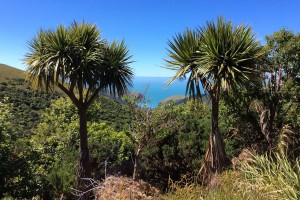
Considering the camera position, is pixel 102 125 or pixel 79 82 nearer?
pixel 79 82

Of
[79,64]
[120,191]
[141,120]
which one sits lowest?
[120,191]

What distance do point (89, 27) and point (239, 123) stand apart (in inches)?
216

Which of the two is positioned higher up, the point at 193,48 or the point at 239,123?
the point at 193,48

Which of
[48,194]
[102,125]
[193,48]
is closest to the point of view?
[193,48]

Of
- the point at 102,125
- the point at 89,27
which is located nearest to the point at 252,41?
the point at 89,27

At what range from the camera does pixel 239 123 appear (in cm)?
809

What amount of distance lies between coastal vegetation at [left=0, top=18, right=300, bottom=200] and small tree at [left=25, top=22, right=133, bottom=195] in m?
0.03

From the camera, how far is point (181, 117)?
10.3 metres

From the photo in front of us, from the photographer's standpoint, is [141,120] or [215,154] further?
[141,120]

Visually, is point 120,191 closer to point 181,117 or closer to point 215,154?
point 215,154

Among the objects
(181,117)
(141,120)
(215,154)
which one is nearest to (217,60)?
(215,154)

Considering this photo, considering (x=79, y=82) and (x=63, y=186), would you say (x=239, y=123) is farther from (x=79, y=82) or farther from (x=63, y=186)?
(x=63, y=186)

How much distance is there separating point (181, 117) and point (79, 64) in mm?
4650

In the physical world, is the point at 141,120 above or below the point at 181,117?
below
